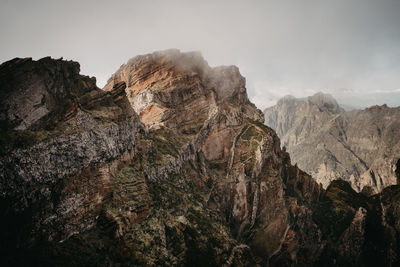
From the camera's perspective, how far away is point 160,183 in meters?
64.0

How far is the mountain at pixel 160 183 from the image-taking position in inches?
1382

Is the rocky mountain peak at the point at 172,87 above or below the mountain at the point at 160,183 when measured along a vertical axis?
above

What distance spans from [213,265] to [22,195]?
42674 millimetres

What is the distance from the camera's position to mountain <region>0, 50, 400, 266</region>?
3509 centimetres

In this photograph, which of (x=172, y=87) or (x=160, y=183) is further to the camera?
(x=172, y=87)

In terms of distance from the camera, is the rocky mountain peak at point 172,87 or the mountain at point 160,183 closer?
the mountain at point 160,183

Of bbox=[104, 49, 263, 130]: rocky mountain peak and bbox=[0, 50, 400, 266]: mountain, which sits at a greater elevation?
bbox=[104, 49, 263, 130]: rocky mountain peak

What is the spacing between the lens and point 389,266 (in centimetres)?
8488

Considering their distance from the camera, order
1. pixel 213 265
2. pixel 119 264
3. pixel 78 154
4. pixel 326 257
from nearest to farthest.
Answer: pixel 119 264 → pixel 78 154 → pixel 213 265 → pixel 326 257

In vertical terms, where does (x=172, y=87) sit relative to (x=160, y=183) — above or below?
above

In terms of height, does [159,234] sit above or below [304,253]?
above

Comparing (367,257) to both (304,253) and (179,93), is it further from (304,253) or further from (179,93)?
(179,93)

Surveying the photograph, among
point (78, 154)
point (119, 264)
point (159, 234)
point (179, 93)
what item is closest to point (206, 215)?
point (159, 234)

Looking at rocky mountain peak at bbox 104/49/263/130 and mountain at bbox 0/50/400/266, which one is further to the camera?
rocky mountain peak at bbox 104/49/263/130
